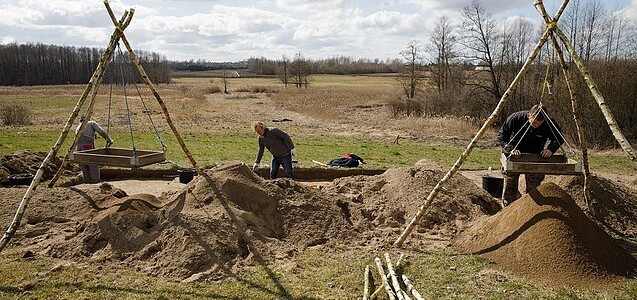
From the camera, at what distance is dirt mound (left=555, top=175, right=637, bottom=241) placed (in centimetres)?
846

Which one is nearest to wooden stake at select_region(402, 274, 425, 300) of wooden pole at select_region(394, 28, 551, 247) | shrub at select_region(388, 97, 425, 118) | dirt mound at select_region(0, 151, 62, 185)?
wooden pole at select_region(394, 28, 551, 247)

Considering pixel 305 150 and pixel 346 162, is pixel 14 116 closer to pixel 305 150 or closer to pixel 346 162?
pixel 305 150

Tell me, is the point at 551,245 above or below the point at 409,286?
above

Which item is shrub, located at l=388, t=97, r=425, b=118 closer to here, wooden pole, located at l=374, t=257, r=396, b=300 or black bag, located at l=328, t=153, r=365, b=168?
black bag, located at l=328, t=153, r=365, b=168

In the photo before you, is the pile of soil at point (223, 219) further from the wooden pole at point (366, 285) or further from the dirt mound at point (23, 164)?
the dirt mound at point (23, 164)

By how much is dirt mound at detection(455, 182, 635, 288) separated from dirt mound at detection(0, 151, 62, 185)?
994 cm

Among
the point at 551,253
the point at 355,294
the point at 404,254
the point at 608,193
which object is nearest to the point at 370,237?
the point at 404,254

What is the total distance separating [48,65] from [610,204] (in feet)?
312

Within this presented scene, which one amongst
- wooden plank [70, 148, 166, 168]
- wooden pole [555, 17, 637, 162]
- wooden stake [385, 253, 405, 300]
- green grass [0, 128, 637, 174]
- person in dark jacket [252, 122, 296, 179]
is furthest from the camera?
green grass [0, 128, 637, 174]

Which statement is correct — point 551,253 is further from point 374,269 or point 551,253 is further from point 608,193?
point 608,193

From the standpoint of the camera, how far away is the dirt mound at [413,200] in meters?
8.28

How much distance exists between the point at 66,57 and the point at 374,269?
9608 centimetres

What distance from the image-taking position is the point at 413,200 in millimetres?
8742

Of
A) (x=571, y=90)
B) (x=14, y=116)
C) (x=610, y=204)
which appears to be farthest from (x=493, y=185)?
(x=14, y=116)
